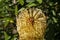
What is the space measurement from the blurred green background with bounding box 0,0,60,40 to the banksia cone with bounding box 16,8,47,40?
142 mm

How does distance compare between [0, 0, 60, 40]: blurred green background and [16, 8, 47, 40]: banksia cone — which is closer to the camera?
[16, 8, 47, 40]: banksia cone

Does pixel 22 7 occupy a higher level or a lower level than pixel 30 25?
higher

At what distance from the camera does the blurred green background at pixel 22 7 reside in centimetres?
183

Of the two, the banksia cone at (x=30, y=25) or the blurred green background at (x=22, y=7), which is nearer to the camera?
the banksia cone at (x=30, y=25)

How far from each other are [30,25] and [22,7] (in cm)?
32

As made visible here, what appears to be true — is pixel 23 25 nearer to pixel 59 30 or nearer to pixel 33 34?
pixel 33 34

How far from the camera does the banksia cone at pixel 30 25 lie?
161cm

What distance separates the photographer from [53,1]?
203 cm

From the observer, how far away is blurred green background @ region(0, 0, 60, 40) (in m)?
1.83

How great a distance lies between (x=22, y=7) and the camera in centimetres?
191

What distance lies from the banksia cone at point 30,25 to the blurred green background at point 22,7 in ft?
0.47

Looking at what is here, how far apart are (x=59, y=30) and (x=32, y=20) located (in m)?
0.60

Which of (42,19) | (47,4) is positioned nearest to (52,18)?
(47,4)

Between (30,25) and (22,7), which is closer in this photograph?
(30,25)
